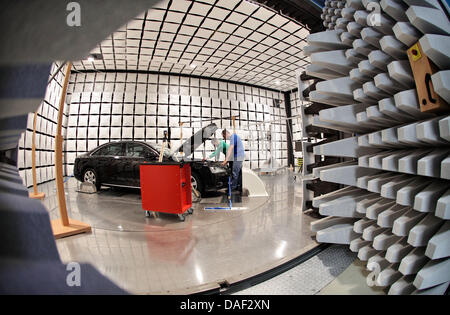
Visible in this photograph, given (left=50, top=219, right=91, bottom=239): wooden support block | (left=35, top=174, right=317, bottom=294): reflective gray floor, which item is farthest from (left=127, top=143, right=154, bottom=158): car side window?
(left=50, top=219, right=91, bottom=239): wooden support block

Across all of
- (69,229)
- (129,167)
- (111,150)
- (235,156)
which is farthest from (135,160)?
(235,156)

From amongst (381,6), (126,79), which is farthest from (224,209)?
(126,79)

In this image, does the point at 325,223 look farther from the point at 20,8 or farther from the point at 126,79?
the point at 126,79

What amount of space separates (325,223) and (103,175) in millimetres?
4838

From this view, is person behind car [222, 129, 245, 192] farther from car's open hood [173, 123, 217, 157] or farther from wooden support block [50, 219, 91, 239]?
wooden support block [50, 219, 91, 239]

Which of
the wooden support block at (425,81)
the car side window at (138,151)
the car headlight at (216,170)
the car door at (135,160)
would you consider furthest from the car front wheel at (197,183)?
the wooden support block at (425,81)

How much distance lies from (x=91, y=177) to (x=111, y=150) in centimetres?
92

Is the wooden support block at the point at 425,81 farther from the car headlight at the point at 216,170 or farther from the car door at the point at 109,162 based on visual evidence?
the car door at the point at 109,162

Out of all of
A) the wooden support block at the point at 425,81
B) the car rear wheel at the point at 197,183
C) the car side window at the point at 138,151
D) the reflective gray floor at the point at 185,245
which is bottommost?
the reflective gray floor at the point at 185,245

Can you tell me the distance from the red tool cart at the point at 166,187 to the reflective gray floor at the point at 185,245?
0.20 meters

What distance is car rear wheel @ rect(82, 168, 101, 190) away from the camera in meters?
4.48

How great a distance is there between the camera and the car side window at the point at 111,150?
172 inches

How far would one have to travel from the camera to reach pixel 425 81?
0.96 metres

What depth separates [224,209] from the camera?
10.1 feet
